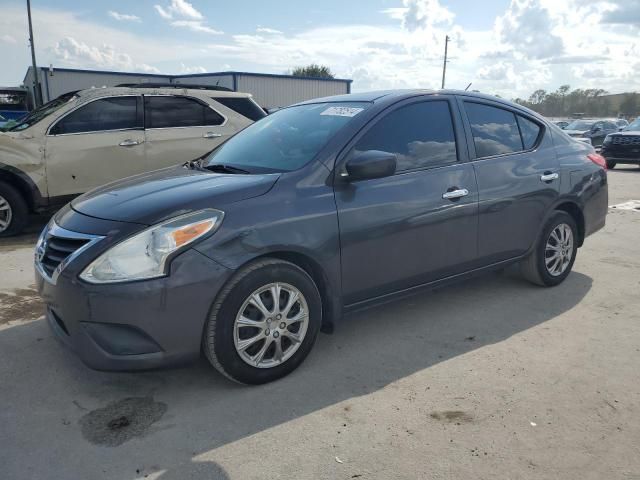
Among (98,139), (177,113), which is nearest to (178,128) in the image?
(177,113)

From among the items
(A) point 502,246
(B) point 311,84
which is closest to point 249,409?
(A) point 502,246

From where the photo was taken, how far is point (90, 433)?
110 inches

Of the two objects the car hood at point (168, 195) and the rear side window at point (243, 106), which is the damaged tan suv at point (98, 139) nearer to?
the rear side window at point (243, 106)

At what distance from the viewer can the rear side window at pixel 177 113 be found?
25.0 feet

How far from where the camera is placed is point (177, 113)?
7824mm

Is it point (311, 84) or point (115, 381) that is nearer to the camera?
point (115, 381)

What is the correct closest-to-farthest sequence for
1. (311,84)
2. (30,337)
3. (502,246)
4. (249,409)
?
(249,409)
(30,337)
(502,246)
(311,84)

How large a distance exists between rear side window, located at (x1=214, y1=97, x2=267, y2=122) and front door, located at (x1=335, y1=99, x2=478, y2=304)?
472 centimetres

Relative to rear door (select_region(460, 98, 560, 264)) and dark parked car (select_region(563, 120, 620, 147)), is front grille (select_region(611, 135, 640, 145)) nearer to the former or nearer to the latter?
dark parked car (select_region(563, 120, 620, 147))

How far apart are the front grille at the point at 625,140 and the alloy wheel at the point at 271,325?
16.0 metres

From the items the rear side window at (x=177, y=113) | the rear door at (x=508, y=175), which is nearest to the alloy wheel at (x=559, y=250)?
the rear door at (x=508, y=175)

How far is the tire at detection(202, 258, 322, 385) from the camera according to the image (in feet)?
9.82

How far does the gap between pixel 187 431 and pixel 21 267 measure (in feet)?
12.3

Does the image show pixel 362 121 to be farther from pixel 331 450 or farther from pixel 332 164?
pixel 331 450
